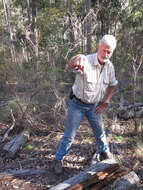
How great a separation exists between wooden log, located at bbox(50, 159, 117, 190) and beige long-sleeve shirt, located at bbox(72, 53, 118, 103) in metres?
0.99

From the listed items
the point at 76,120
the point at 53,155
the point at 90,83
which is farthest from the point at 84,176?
the point at 90,83

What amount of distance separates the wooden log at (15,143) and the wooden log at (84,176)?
133 centimetres

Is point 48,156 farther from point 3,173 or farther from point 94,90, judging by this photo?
point 94,90

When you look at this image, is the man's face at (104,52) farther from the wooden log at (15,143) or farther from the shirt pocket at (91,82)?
the wooden log at (15,143)

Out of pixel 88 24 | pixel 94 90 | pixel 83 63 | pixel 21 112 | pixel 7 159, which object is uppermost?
pixel 88 24

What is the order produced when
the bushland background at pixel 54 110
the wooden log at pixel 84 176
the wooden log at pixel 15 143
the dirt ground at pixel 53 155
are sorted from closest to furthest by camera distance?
the wooden log at pixel 84 176 < the dirt ground at pixel 53 155 < the bushland background at pixel 54 110 < the wooden log at pixel 15 143

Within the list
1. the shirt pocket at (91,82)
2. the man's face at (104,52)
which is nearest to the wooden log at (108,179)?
the shirt pocket at (91,82)

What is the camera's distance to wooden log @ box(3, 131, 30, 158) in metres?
3.42

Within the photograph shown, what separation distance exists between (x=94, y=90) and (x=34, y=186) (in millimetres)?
1642

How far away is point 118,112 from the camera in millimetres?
4734

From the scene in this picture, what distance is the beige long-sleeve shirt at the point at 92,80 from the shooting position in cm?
226

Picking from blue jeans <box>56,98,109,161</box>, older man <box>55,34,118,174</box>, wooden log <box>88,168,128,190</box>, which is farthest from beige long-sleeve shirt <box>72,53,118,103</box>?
wooden log <box>88,168,128,190</box>

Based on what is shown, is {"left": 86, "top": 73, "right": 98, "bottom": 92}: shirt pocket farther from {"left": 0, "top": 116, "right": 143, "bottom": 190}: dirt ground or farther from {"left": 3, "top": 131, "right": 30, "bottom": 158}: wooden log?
{"left": 3, "top": 131, "right": 30, "bottom": 158}: wooden log

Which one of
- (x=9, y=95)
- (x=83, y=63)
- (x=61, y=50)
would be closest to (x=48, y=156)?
(x=83, y=63)
